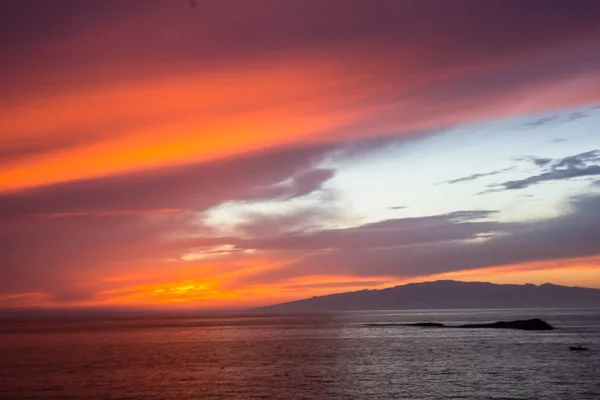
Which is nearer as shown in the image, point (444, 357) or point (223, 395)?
point (223, 395)

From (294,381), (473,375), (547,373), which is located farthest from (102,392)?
(547,373)

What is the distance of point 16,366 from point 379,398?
5447 centimetres

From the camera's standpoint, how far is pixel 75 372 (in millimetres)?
77062

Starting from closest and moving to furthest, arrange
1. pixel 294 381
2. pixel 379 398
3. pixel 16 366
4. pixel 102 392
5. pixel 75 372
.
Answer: pixel 379 398 → pixel 102 392 → pixel 294 381 → pixel 75 372 → pixel 16 366

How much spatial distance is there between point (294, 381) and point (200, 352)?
44877mm

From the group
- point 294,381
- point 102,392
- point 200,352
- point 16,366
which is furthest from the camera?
point 200,352

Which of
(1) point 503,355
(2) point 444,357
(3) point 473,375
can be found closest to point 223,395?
(3) point 473,375

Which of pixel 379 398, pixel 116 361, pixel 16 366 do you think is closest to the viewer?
pixel 379 398

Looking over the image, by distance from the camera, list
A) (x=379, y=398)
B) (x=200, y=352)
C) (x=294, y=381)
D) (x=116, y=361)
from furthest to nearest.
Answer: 1. (x=200, y=352)
2. (x=116, y=361)
3. (x=294, y=381)
4. (x=379, y=398)

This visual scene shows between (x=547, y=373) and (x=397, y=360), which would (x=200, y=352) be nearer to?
(x=397, y=360)

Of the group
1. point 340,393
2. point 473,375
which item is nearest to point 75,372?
point 340,393

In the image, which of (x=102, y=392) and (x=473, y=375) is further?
(x=473, y=375)

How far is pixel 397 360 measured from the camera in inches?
3388

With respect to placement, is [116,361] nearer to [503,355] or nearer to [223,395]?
[223,395]
